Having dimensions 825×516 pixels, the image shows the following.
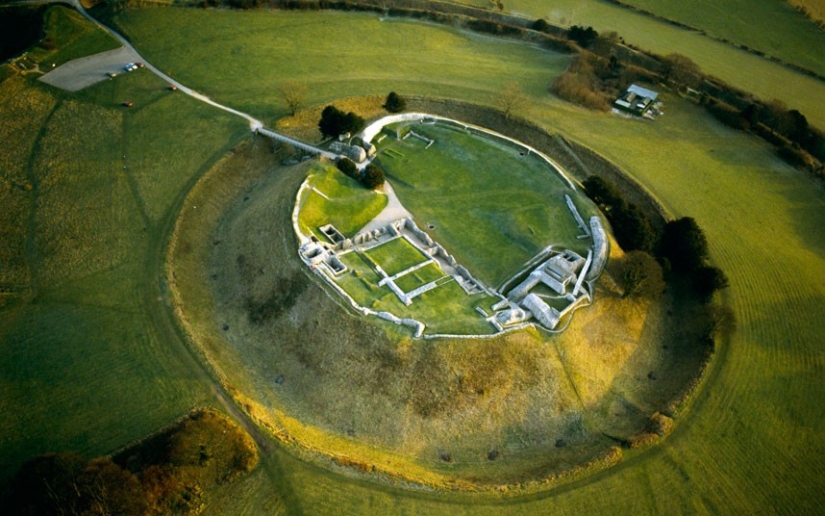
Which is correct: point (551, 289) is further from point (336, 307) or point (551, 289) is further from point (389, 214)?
point (336, 307)

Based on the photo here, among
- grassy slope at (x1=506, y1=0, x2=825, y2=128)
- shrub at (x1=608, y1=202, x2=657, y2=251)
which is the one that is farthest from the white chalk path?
grassy slope at (x1=506, y1=0, x2=825, y2=128)

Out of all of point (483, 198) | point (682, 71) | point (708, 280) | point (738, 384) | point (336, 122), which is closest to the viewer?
point (738, 384)

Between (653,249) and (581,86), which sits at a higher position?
(581,86)

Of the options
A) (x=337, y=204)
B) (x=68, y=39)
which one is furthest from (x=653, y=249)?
(x=68, y=39)

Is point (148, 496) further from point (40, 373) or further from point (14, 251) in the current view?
point (14, 251)

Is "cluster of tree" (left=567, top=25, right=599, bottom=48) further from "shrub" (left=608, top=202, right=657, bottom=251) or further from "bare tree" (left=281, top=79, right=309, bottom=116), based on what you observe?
"bare tree" (left=281, top=79, right=309, bottom=116)

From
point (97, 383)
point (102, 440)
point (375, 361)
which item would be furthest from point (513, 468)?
point (97, 383)
